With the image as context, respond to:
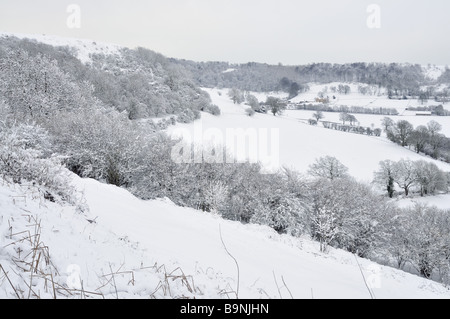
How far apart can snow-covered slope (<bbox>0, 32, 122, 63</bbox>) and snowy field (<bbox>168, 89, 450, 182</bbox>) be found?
5037cm

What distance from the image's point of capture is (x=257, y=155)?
58.2 m

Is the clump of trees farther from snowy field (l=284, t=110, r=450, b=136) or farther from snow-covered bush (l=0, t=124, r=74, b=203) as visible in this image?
snow-covered bush (l=0, t=124, r=74, b=203)

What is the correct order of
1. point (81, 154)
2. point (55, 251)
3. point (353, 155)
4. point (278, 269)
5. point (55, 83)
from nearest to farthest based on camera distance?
point (55, 251) → point (278, 269) → point (81, 154) → point (55, 83) → point (353, 155)

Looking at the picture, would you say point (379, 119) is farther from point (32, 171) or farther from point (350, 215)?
point (32, 171)

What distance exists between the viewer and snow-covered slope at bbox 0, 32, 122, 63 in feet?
317

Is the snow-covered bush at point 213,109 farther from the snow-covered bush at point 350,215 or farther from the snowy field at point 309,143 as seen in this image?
the snow-covered bush at point 350,215

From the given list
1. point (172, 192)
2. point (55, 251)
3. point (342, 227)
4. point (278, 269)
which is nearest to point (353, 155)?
point (342, 227)

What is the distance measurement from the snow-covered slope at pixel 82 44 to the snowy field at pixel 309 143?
50370 millimetres

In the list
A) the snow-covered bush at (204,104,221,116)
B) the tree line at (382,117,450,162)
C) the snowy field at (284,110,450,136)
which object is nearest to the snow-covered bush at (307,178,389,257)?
the tree line at (382,117,450,162)

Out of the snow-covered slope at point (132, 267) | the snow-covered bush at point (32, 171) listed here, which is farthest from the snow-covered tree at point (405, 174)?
the snow-covered bush at point (32, 171)

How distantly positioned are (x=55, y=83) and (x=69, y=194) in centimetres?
3099

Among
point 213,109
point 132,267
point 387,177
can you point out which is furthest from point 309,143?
point 132,267
